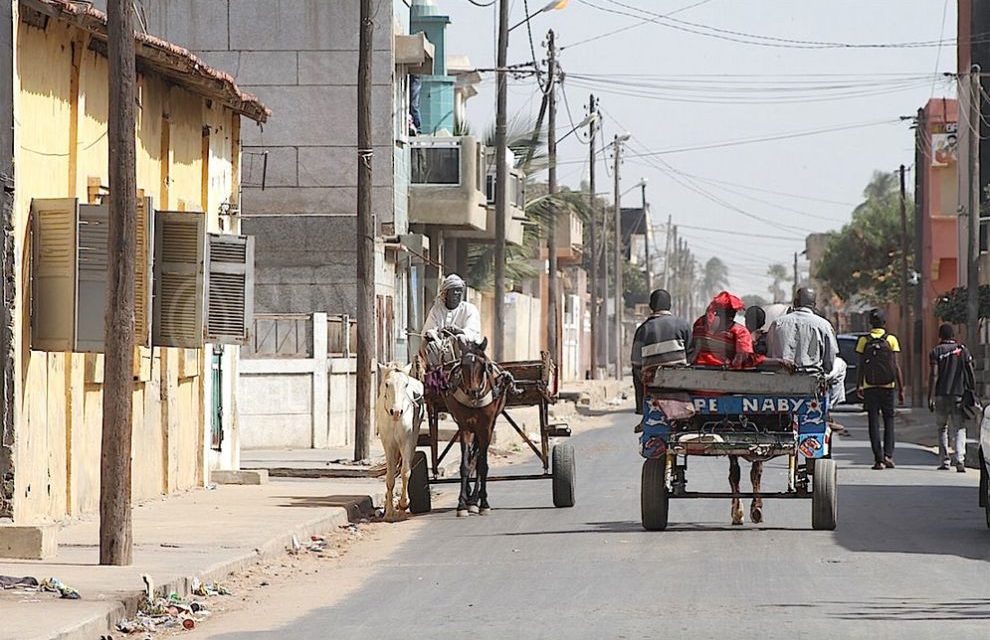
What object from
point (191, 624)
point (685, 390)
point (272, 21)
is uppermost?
point (272, 21)

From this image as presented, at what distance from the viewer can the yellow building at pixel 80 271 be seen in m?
15.1

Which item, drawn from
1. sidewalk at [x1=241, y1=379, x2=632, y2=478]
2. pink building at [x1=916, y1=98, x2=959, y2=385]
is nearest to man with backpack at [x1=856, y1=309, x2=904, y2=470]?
sidewalk at [x1=241, y1=379, x2=632, y2=478]

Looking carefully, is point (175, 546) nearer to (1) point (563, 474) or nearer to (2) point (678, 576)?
(2) point (678, 576)

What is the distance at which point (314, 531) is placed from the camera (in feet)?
56.5

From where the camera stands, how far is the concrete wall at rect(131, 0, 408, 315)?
112 ft

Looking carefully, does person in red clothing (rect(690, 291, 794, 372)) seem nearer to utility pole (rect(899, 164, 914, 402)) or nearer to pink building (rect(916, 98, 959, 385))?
utility pole (rect(899, 164, 914, 402))

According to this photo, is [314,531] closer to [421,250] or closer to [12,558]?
[12,558]

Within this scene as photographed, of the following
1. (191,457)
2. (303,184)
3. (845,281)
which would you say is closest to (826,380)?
(191,457)

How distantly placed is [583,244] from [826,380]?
78.3 metres

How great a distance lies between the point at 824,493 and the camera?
1592 centimetres

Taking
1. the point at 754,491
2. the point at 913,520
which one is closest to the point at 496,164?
the point at 913,520

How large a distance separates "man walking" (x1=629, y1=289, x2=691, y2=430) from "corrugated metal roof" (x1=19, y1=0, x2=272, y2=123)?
5275mm

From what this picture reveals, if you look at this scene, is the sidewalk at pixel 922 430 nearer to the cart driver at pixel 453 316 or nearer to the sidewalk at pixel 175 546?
the cart driver at pixel 453 316

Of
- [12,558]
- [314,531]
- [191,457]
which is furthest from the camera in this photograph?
[191,457]
